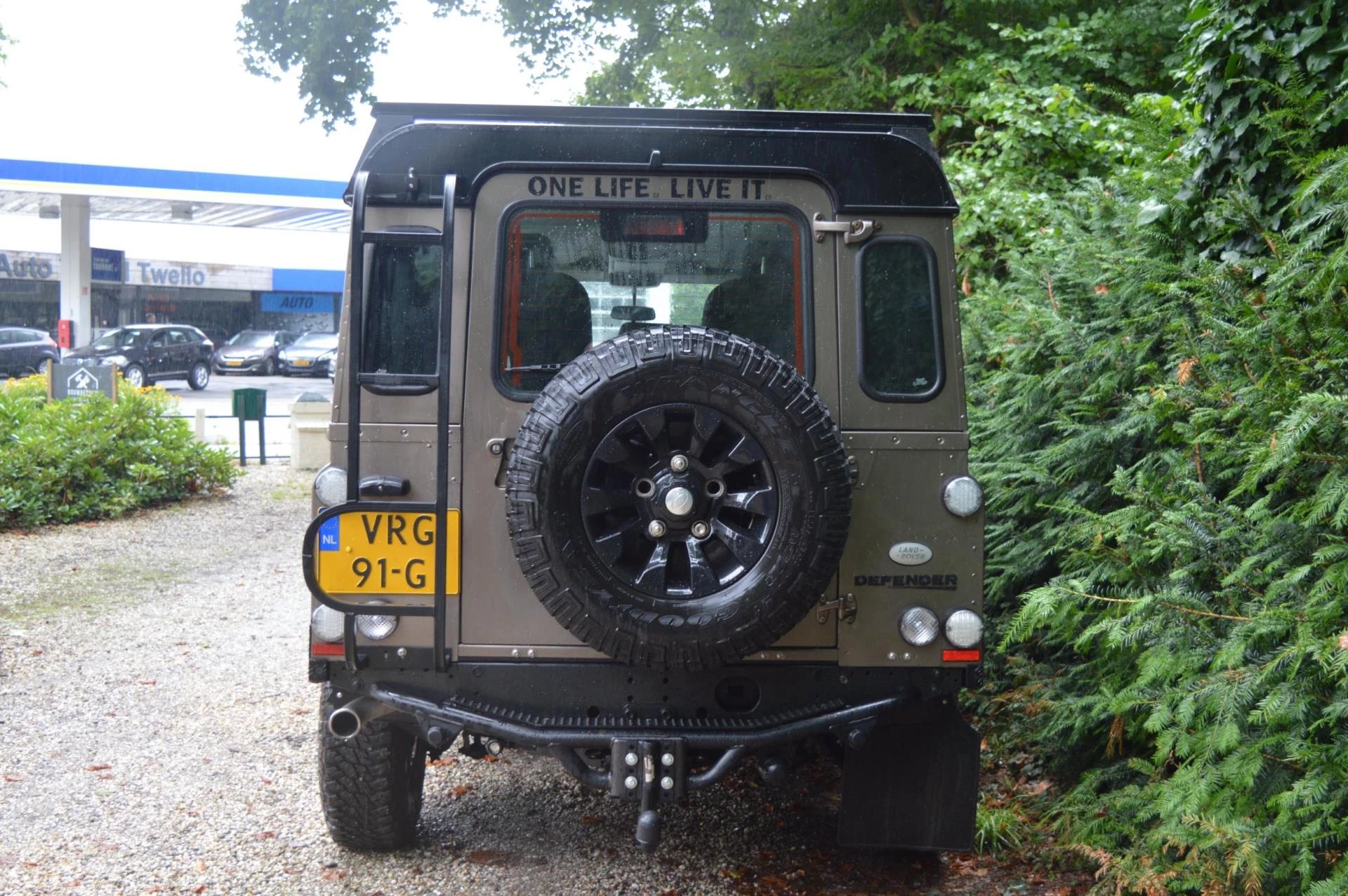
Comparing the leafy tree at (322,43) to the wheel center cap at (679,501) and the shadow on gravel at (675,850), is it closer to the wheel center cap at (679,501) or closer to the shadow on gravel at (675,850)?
the shadow on gravel at (675,850)

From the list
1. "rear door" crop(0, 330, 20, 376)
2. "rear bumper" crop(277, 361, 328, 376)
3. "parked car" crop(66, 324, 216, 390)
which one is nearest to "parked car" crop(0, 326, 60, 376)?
"rear door" crop(0, 330, 20, 376)

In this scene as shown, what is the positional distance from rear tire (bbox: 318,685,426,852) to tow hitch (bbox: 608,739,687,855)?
95cm

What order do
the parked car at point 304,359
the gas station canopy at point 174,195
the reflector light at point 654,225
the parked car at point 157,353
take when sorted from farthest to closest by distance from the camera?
the parked car at point 304,359
the parked car at point 157,353
the gas station canopy at point 174,195
the reflector light at point 654,225

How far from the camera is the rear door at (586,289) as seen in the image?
416 centimetres

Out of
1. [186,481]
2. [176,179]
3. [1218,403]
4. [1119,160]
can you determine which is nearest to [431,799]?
[1218,403]

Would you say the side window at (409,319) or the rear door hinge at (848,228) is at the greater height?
the rear door hinge at (848,228)

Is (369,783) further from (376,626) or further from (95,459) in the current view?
(95,459)

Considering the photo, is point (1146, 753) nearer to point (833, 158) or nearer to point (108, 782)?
point (833, 158)

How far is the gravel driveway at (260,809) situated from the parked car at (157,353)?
23761 mm

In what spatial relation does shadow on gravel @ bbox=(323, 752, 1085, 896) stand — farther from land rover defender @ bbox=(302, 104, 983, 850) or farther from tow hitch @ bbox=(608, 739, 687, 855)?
tow hitch @ bbox=(608, 739, 687, 855)

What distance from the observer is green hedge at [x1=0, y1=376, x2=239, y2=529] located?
11.5 metres

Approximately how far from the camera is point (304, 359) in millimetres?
36688

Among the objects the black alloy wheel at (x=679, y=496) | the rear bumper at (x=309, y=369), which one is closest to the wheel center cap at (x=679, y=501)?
the black alloy wheel at (x=679, y=496)

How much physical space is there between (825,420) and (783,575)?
49 centimetres
